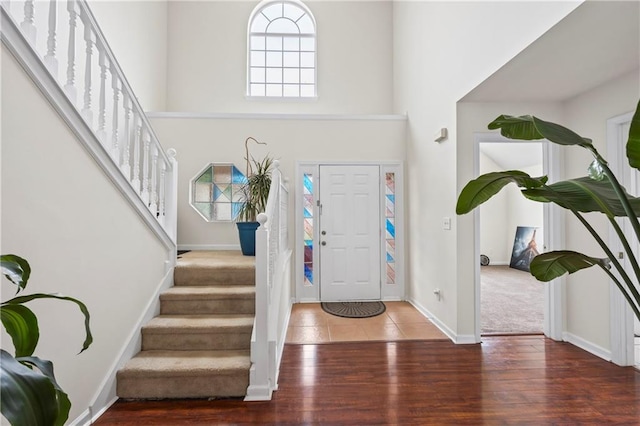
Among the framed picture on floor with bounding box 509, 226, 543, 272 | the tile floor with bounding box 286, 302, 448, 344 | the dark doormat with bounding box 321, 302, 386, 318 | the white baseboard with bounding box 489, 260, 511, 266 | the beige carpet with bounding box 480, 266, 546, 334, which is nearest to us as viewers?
the tile floor with bounding box 286, 302, 448, 344

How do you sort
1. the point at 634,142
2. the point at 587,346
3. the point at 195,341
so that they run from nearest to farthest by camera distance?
the point at 634,142, the point at 195,341, the point at 587,346

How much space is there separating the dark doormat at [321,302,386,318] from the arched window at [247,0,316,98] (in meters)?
3.55

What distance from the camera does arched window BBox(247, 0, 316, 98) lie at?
539cm

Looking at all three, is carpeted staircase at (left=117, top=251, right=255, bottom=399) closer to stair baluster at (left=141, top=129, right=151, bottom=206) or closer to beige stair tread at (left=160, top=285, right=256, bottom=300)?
beige stair tread at (left=160, top=285, right=256, bottom=300)

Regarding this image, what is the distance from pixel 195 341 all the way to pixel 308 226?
7.66ft

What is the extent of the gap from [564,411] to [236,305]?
8.03ft

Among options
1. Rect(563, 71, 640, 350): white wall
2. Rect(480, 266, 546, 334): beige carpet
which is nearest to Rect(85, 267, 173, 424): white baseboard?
Rect(480, 266, 546, 334): beige carpet

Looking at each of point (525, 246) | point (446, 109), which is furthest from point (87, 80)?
point (525, 246)

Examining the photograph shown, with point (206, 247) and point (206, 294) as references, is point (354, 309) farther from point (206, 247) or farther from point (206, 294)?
point (206, 247)

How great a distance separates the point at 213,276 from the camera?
297 cm

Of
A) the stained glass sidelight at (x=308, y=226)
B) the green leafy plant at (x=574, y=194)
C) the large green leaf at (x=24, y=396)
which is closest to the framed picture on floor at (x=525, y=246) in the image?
the stained glass sidelight at (x=308, y=226)

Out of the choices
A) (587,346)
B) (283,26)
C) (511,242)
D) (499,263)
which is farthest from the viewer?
(499,263)

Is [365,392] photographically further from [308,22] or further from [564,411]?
[308,22]

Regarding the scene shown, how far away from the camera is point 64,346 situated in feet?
5.53
